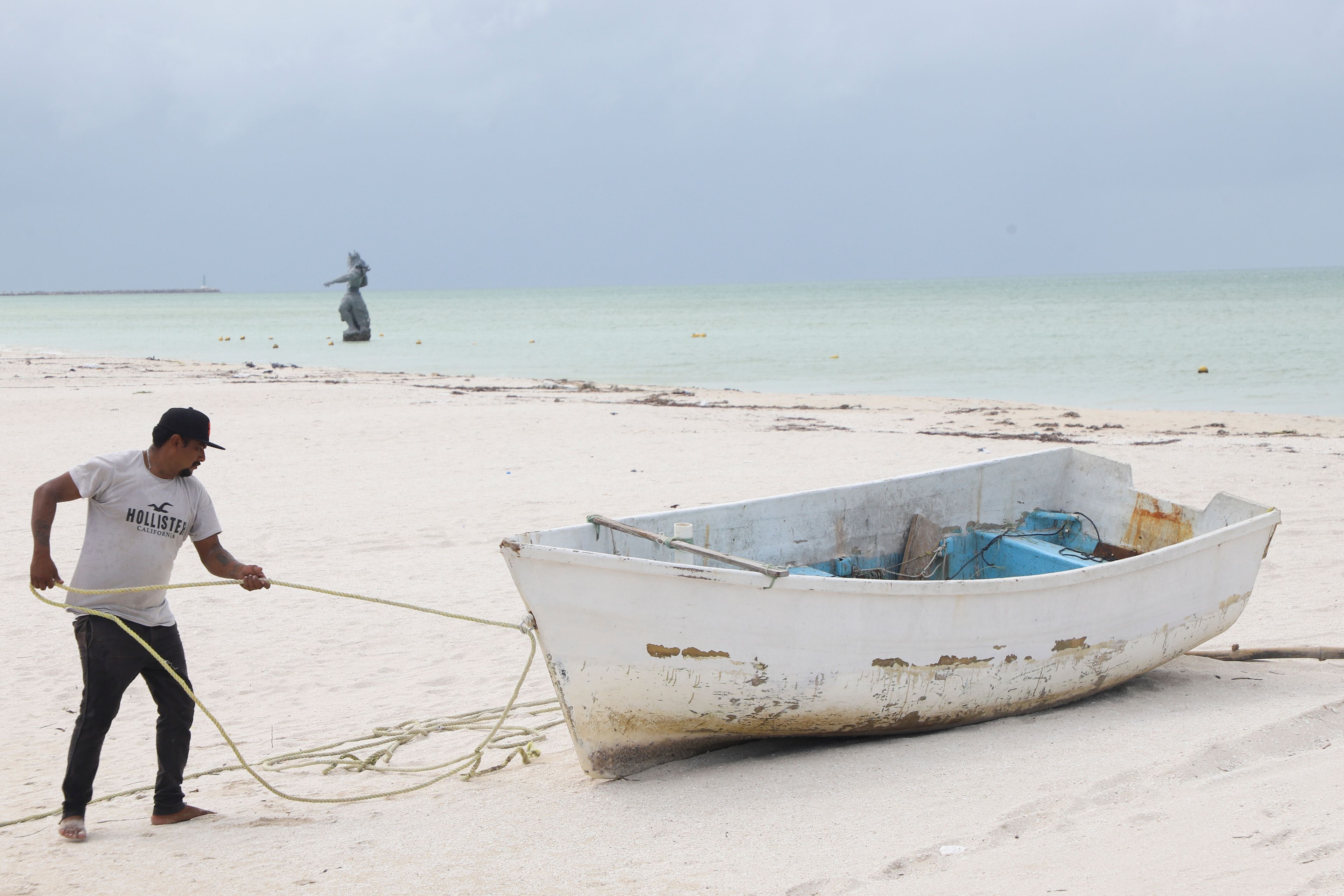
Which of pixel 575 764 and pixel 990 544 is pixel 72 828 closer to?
pixel 575 764

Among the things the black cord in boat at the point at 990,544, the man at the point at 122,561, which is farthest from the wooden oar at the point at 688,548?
the black cord in boat at the point at 990,544

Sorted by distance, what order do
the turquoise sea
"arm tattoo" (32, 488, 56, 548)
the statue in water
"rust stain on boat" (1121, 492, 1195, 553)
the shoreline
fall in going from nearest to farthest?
"arm tattoo" (32, 488, 56, 548)
"rust stain on boat" (1121, 492, 1195, 553)
the shoreline
the turquoise sea
the statue in water

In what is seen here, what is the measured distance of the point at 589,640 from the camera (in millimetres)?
4086

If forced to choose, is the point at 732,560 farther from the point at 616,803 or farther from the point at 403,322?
the point at 403,322

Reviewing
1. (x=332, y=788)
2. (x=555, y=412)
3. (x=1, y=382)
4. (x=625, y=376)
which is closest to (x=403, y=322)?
(x=625, y=376)

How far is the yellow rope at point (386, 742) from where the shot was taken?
3938 millimetres

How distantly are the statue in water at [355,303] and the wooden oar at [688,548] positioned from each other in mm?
31334

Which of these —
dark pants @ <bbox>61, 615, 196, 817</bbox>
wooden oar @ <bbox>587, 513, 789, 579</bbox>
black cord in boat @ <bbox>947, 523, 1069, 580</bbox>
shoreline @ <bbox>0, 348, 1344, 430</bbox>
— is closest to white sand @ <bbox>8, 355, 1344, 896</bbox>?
dark pants @ <bbox>61, 615, 196, 817</bbox>

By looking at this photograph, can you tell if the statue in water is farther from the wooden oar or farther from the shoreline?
the wooden oar

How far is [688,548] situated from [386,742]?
1.77m

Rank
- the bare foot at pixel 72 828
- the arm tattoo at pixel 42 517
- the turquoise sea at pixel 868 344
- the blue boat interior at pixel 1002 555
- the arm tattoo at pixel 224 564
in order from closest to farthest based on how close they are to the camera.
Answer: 1. the arm tattoo at pixel 42 517
2. the bare foot at pixel 72 828
3. the arm tattoo at pixel 224 564
4. the blue boat interior at pixel 1002 555
5. the turquoise sea at pixel 868 344

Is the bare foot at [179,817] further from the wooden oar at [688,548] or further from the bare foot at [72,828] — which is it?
the wooden oar at [688,548]

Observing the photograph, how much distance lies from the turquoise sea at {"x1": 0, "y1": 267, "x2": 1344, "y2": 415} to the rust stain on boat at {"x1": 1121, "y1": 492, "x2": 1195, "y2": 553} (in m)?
14.2

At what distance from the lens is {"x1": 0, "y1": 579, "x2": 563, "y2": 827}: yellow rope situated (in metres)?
3.94
